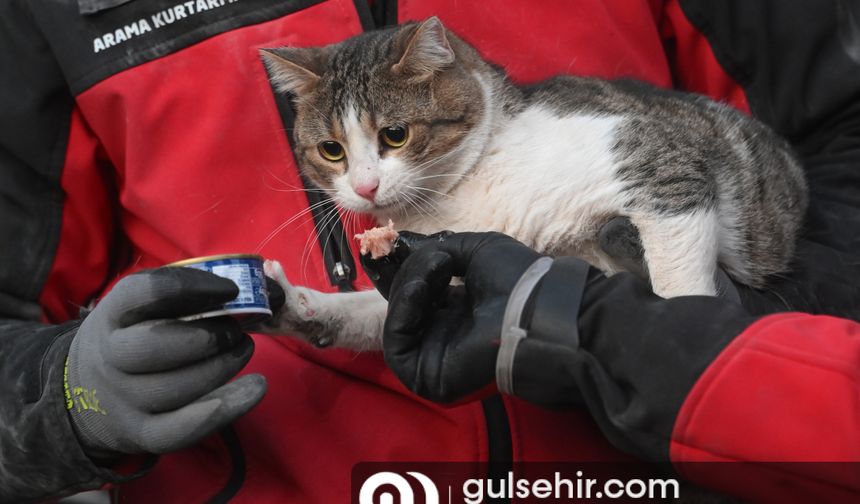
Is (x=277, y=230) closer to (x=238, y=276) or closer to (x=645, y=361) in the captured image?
(x=238, y=276)

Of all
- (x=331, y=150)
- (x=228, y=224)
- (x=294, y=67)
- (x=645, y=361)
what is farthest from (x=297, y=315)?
(x=645, y=361)

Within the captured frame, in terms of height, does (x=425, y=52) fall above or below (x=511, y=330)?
above

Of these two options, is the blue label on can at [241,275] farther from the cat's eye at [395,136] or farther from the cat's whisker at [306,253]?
the cat's eye at [395,136]

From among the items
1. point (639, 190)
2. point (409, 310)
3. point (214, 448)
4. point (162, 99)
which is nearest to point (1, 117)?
point (162, 99)

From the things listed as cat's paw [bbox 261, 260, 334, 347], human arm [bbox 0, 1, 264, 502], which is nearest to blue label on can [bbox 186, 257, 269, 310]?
cat's paw [bbox 261, 260, 334, 347]

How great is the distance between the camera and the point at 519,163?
5.70 ft

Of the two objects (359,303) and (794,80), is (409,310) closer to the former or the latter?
(359,303)

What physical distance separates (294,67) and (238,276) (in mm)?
684

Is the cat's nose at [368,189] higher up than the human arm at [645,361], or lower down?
higher up

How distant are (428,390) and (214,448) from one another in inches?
24.8

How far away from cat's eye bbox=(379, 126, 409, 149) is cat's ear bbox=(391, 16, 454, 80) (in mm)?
139

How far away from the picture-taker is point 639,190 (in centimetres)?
163

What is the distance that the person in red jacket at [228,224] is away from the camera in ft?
4.39

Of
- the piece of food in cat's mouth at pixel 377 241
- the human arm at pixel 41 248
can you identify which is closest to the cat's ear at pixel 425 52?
the piece of food in cat's mouth at pixel 377 241
